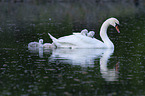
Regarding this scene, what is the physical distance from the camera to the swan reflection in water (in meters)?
14.9

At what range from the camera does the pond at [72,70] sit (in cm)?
1248

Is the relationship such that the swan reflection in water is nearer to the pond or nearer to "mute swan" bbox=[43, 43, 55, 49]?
the pond

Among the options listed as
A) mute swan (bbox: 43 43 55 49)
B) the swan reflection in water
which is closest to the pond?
the swan reflection in water

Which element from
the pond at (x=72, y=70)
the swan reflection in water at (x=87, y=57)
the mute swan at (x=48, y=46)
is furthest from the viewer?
the mute swan at (x=48, y=46)

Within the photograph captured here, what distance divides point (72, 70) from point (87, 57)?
125 inches

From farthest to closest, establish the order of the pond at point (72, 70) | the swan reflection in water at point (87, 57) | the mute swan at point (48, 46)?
1. the mute swan at point (48, 46)
2. the swan reflection in water at point (87, 57)
3. the pond at point (72, 70)

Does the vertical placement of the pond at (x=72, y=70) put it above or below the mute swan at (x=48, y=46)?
below

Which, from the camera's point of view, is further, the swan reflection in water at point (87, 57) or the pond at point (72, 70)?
the swan reflection in water at point (87, 57)

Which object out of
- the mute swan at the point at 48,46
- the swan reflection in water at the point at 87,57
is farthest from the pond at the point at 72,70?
the mute swan at the point at 48,46

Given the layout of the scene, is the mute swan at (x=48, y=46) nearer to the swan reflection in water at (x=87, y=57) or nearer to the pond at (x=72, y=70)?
the pond at (x=72, y=70)

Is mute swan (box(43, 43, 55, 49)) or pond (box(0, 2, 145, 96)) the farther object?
mute swan (box(43, 43, 55, 49))

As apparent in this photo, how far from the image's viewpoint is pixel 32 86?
12859 mm

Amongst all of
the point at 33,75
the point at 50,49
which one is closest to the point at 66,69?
the point at 33,75

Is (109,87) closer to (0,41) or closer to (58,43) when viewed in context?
(58,43)
